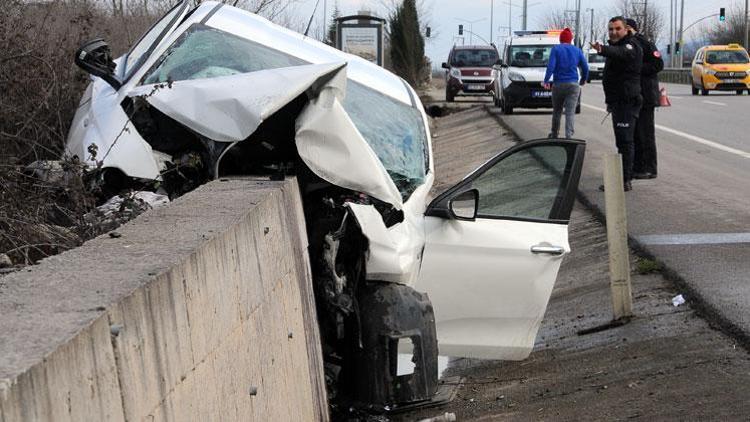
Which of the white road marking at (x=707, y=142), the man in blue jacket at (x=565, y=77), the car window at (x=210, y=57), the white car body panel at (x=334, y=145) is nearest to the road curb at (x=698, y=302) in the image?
the white car body panel at (x=334, y=145)

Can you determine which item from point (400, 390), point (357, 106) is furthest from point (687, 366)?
point (357, 106)

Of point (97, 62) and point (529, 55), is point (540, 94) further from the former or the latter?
point (97, 62)

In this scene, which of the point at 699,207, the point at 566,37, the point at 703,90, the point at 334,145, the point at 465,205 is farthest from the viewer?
the point at 703,90

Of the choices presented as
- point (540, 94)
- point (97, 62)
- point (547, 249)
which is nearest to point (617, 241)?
point (547, 249)

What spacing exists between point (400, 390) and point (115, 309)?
→ 123 inches

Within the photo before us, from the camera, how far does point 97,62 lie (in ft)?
21.7

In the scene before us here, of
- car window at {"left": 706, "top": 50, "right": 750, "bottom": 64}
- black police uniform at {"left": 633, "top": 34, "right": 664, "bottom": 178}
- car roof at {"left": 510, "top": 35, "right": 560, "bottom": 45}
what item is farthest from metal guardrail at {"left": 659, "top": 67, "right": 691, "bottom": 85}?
black police uniform at {"left": 633, "top": 34, "right": 664, "bottom": 178}

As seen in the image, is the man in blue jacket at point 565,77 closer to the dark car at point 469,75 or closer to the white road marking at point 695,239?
the white road marking at point 695,239

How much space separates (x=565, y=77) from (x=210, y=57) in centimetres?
1115

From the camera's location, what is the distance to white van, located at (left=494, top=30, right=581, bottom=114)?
94.4 feet

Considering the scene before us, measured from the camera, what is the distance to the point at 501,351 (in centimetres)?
652

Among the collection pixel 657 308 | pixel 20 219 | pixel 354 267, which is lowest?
pixel 657 308

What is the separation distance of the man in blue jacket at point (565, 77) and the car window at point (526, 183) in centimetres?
1044

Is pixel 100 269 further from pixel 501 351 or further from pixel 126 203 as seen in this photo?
pixel 501 351
